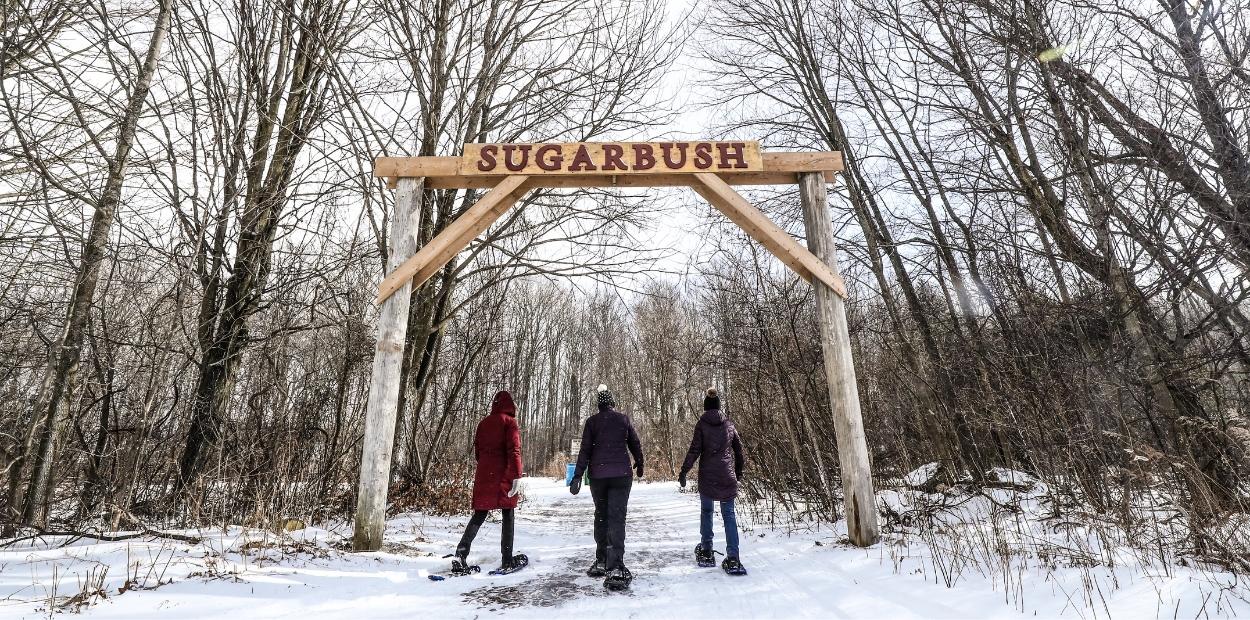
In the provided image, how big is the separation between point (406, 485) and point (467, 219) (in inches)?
212

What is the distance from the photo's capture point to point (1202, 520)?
3965 mm

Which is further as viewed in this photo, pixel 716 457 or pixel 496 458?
pixel 716 457

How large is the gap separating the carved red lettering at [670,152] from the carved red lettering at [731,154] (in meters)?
0.37

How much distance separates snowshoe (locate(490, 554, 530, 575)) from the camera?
514 centimetres

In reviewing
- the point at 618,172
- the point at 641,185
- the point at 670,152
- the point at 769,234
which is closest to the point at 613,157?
the point at 618,172

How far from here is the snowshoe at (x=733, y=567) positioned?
496 cm

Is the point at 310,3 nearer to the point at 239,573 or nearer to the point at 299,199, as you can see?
the point at 299,199

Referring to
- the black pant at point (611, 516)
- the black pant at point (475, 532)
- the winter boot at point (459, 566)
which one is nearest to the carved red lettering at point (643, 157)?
the black pant at point (611, 516)

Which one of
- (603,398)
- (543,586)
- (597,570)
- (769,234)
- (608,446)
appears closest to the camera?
(543,586)

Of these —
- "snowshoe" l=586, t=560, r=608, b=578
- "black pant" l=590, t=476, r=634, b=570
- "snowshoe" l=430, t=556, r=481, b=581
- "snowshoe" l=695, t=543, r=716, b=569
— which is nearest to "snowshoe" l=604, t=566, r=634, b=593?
"black pant" l=590, t=476, r=634, b=570

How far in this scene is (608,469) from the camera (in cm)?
496

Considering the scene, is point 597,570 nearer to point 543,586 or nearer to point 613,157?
point 543,586

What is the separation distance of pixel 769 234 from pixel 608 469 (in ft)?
9.40

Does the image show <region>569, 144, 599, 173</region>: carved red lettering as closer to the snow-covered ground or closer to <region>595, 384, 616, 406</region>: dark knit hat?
<region>595, 384, 616, 406</region>: dark knit hat
